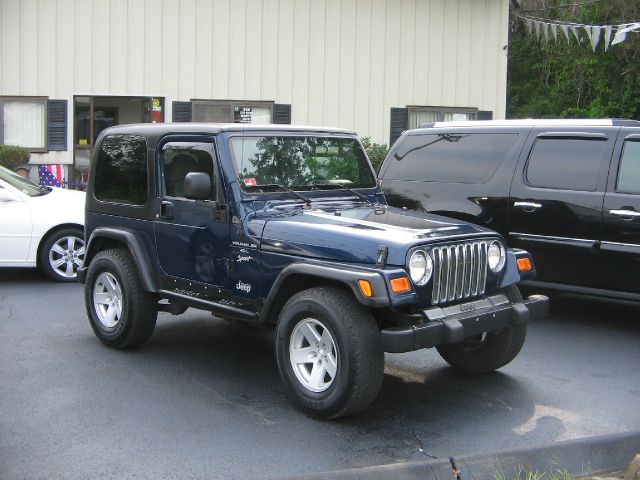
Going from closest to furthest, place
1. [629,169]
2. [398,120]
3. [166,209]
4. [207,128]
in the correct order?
[207,128], [166,209], [629,169], [398,120]

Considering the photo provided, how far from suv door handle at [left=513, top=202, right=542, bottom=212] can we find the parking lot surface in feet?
3.63

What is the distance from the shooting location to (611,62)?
20.5 m

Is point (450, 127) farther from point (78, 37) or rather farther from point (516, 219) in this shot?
point (78, 37)

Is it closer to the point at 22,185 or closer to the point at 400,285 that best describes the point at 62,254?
the point at 22,185

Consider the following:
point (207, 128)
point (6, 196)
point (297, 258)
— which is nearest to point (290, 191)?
point (207, 128)

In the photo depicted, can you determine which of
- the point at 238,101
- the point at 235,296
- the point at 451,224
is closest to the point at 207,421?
the point at 235,296

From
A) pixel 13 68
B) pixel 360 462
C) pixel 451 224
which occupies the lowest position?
pixel 360 462

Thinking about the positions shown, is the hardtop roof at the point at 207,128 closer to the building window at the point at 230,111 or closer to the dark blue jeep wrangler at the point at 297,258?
the dark blue jeep wrangler at the point at 297,258

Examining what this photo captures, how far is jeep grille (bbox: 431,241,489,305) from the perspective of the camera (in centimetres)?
506

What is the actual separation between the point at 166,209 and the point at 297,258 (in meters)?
1.39

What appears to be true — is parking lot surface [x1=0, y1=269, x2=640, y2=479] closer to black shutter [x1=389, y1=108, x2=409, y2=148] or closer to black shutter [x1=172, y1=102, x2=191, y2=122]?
black shutter [x1=172, y1=102, x2=191, y2=122]

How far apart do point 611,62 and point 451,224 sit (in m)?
16.8

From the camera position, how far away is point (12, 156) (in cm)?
1427

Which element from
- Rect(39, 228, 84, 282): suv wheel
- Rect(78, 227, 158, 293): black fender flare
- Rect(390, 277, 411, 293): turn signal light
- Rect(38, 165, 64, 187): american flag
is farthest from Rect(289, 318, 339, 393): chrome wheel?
Rect(38, 165, 64, 187): american flag
